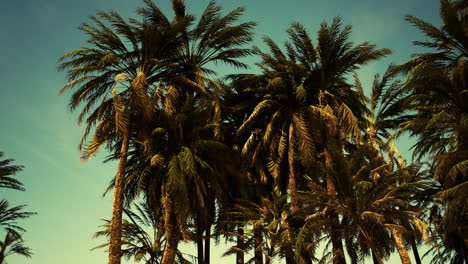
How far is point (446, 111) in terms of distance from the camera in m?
17.2

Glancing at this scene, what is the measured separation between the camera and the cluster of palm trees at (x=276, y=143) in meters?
14.7

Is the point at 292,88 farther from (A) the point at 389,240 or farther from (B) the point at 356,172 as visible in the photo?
(A) the point at 389,240

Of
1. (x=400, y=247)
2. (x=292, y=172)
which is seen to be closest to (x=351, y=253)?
(x=400, y=247)

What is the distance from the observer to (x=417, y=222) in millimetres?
13828

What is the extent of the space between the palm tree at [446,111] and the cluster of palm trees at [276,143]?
0.07 m

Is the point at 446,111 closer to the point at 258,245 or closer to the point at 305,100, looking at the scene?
the point at 305,100

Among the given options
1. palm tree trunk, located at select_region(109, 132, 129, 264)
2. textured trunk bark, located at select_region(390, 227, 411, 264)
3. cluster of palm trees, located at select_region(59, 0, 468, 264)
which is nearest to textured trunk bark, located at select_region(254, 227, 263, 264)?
cluster of palm trees, located at select_region(59, 0, 468, 264)

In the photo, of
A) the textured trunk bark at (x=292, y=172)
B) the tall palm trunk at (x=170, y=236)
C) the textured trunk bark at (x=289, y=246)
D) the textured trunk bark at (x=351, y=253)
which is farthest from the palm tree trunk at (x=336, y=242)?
the tall palm trunk at (x=170, y=236)

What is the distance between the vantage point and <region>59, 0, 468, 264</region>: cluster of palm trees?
1474cm

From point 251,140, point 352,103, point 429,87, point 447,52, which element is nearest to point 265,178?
point 251,140

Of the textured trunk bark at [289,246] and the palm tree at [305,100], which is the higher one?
the palm tree at [305,100]

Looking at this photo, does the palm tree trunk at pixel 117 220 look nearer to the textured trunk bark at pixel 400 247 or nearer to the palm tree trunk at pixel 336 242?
the palm tree trunk at pixel 336 242

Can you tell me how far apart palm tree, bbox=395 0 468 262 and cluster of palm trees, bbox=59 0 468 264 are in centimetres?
7

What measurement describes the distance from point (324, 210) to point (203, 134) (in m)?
6.67
